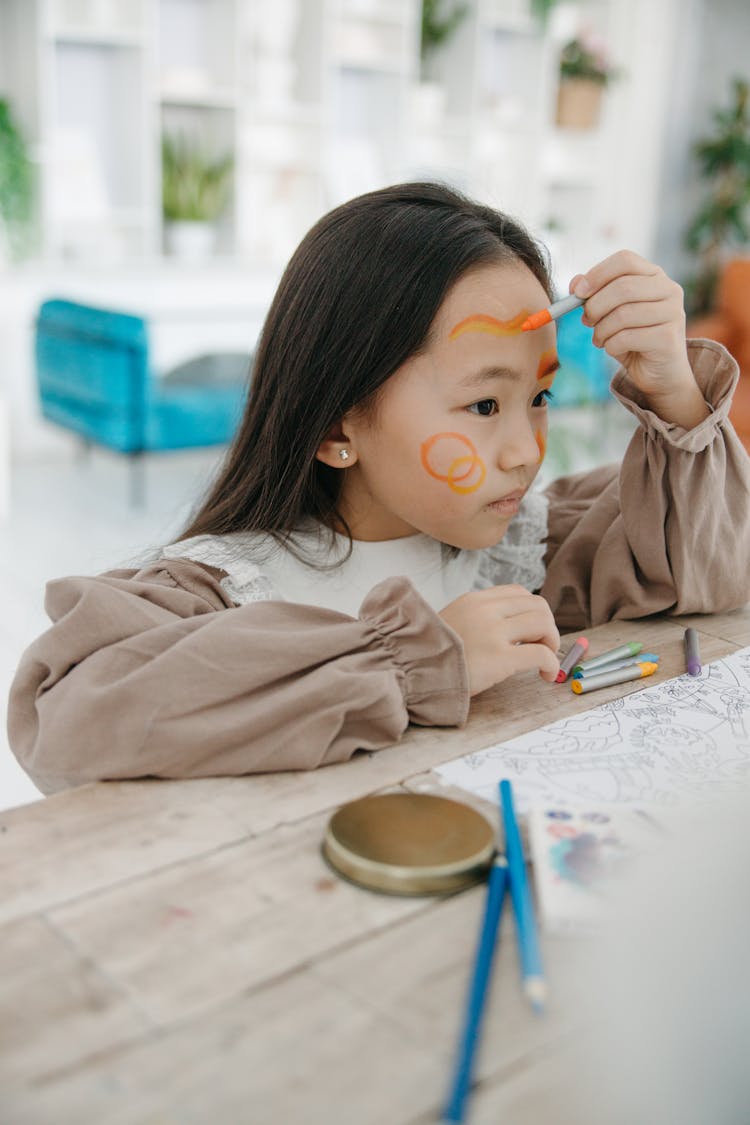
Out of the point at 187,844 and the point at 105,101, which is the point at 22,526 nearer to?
the point at 105,101

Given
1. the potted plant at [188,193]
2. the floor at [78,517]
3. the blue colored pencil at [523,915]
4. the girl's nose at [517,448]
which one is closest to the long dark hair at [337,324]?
the girl's nose at [517,448]

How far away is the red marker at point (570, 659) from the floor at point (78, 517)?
122 centimetres

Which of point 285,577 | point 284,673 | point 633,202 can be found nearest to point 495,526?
point 285,577

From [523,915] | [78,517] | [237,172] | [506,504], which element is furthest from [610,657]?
[237,172]

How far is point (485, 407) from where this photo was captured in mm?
951

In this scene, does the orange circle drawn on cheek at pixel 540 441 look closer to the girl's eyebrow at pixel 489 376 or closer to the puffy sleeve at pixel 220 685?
the girl's eyebrow at pixel 489 376

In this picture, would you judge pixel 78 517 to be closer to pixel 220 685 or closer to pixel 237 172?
pixel 237 172

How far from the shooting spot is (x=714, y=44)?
20.2ft

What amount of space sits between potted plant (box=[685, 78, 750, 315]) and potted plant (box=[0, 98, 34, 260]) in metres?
3.44

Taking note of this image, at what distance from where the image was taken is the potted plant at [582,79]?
557cm

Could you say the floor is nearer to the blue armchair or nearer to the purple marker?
the blue armchair

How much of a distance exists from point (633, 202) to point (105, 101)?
291 centimetres

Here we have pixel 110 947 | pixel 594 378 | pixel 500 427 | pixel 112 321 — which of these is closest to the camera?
pixel 110 947

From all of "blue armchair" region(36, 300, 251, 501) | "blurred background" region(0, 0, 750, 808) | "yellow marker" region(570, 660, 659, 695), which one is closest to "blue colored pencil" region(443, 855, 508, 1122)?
"yellow marker" region(570, 660, 659, 695)
